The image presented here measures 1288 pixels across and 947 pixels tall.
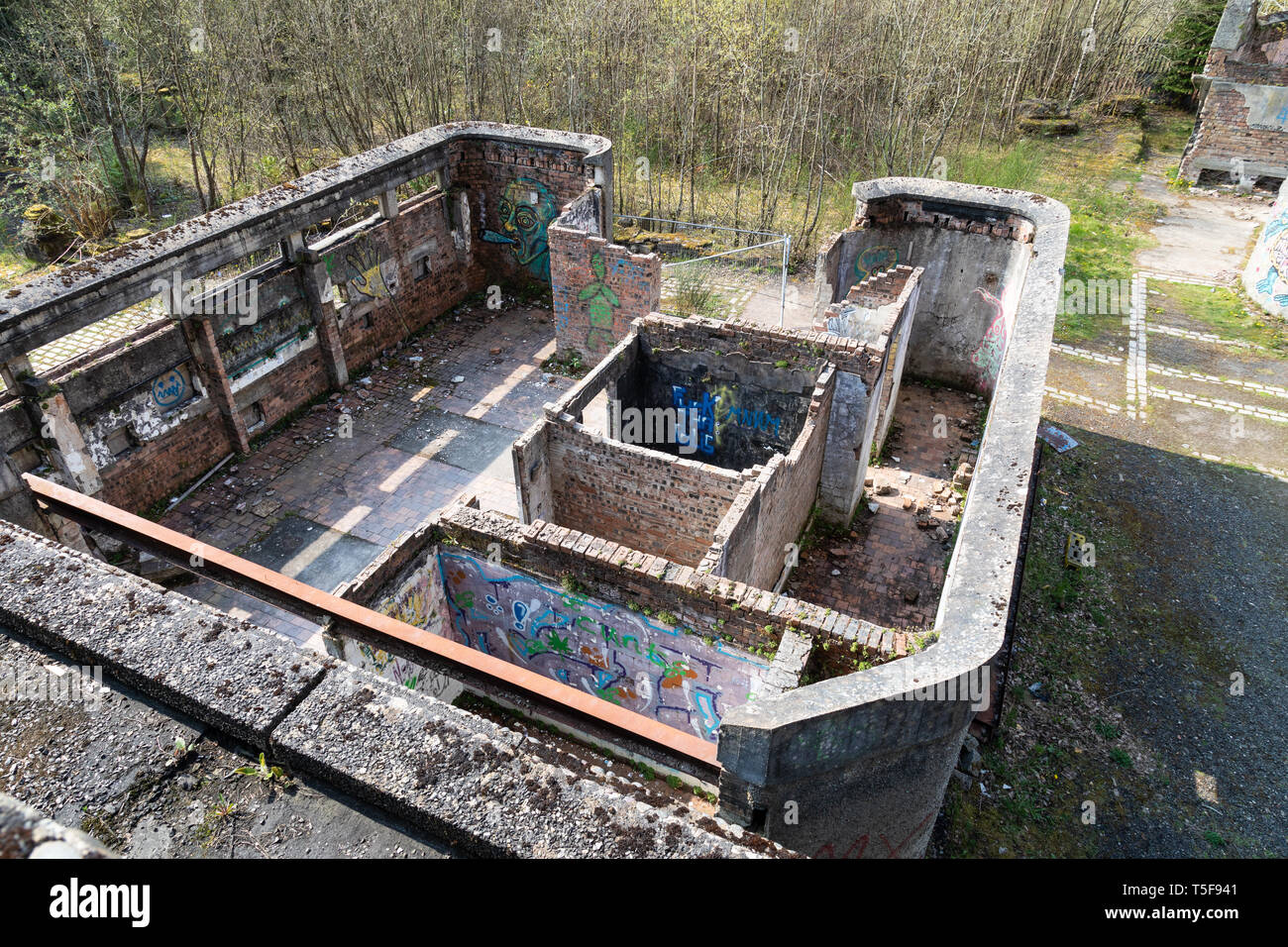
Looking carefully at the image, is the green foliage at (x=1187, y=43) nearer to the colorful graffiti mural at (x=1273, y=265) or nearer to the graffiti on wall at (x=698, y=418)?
the colorful graffiti mural at (x=1273, y=265)

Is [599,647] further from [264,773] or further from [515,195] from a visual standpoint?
[515,195]

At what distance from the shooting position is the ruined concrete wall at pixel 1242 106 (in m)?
18.8

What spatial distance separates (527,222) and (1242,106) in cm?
1763

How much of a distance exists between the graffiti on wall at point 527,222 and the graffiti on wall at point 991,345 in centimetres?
815

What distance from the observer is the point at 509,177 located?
15.3 meters

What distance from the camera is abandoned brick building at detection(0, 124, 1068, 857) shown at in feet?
10.1

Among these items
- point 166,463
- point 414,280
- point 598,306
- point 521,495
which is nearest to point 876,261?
point 598,306

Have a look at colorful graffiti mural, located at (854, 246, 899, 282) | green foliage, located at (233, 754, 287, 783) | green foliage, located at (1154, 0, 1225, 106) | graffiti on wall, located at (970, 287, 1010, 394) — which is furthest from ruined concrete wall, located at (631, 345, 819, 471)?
green foliage, located at (1154, 0, 1225, 106)

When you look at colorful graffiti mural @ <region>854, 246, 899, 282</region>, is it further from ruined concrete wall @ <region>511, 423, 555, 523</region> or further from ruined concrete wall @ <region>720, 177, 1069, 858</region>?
ruined concrete wall @ <region>511, 423, 555, 523</region>

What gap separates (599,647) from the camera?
7.14 metres

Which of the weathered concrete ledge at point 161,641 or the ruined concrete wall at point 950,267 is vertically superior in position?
the weathered concrete ledge at point 161,641

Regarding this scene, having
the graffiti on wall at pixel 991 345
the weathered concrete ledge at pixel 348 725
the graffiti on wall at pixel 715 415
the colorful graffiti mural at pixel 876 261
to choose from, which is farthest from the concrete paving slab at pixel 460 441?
the weathered concrete ledge at pixel 348 725

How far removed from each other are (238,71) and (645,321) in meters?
12.5
